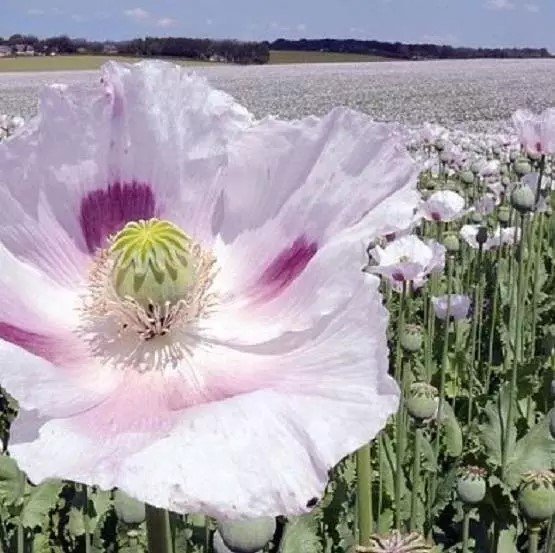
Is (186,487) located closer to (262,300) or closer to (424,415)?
(262,300)

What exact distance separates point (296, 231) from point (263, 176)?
0.27ft

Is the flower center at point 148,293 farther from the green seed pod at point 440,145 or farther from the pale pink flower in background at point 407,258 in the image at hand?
the green seed pod at point 440,145

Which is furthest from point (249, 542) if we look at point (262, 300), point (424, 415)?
point (424, 415)

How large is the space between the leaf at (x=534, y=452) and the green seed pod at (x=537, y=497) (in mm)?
1525

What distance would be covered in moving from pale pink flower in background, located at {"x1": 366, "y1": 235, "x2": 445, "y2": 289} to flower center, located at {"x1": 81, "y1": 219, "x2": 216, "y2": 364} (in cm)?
166

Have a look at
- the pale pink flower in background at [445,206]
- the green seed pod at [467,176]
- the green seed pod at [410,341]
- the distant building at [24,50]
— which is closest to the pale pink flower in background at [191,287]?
the green seed pod at [410,341]

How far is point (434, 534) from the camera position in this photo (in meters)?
3.43

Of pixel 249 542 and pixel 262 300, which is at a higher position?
pixel 262 300

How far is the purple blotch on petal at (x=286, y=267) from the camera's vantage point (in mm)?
1416

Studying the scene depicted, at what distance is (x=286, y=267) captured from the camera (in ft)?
4.81

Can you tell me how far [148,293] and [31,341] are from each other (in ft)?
0.51

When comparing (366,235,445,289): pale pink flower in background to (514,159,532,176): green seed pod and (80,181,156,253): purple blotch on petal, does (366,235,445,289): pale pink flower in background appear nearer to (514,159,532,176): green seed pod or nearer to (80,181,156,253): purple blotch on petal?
(80,181,156,253): purple blotch on petal

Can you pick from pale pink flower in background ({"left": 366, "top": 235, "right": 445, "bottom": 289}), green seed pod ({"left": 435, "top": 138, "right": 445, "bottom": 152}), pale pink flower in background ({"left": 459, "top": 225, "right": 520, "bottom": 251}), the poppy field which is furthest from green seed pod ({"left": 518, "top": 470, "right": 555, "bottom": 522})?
green seed pod ({"left": 435, "top": 138, "right": 445, "bottom": 152})

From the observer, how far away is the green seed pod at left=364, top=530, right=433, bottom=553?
130 cm
